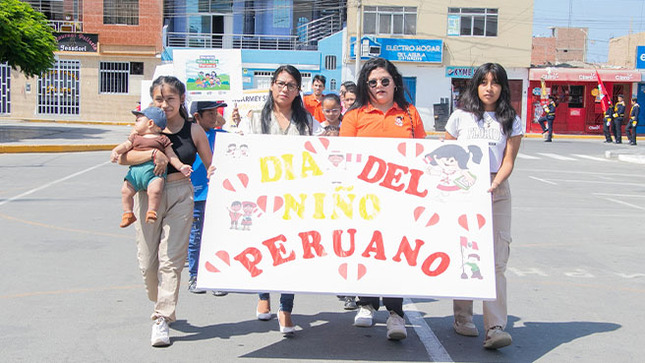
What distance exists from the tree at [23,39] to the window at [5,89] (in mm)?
13342

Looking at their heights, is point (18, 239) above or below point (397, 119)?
below

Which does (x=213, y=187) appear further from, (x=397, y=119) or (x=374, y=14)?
(x=374, y=14)

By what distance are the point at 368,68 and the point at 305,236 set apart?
1.36 m

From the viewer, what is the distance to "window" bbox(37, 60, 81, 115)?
3838cm

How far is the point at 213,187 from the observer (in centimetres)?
516

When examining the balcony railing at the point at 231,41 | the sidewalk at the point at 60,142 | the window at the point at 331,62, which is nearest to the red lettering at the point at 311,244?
the sidewalk at the point at 60,142

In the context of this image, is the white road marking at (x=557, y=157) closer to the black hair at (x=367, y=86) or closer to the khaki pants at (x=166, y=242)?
the black hair at (x=367, y=86)

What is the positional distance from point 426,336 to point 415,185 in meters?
1.14

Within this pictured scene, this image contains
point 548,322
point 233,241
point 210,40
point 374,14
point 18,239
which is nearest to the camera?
point 233,241

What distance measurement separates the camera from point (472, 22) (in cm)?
3994

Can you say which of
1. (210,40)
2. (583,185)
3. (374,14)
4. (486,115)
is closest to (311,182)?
(486,115)

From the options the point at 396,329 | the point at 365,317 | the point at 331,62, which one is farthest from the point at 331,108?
the point at 331,62

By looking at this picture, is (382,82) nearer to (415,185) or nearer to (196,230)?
(415,185)

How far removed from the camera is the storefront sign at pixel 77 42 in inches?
1511
